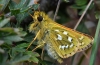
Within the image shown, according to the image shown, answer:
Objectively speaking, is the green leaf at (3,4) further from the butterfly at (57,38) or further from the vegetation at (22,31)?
the butterfly at (57,38)

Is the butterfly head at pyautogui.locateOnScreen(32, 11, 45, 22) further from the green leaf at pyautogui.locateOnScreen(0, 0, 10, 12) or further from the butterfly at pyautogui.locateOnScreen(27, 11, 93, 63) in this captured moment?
the green leaf at pyautogui.locateOnScreen(0, 0, 10, 12)

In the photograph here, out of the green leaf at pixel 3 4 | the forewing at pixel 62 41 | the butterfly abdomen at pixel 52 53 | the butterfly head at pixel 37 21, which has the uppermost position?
the green leaf at pixel 3 4

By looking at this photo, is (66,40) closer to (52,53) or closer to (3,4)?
(52,53)

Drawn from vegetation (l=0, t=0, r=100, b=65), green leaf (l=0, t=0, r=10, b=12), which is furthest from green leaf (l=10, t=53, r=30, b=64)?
green leaf (l=0, t=0, r=10, b=12)

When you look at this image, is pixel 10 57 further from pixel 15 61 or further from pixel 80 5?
pixel 80 5

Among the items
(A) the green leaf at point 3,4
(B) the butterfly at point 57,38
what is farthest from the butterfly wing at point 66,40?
(A) the green leaf at point 3,4

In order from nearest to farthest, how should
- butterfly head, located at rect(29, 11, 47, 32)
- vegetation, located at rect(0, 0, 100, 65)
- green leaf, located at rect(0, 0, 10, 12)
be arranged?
vegetation, located at rect(0, 0, 100, 65), green leaf, located at rect(0, 0, 10, 12), butterfly head, located at rect(29, 11, 47, 32)

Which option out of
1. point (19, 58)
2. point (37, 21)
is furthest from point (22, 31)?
point (37, 21)

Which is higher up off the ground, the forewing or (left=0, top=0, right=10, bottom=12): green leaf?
(left=0, top=0, right=10, bottom=12): green leaf

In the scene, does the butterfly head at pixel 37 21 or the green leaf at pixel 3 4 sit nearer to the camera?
the green leaf at pixel 3 4
